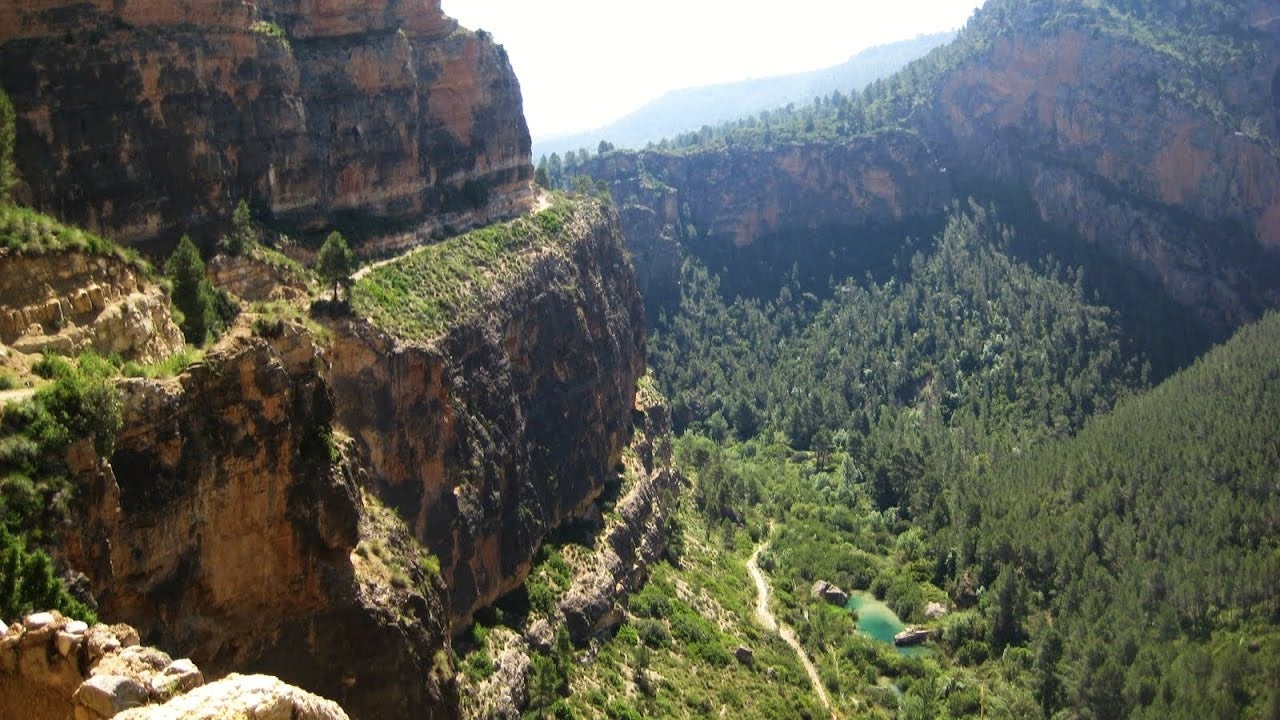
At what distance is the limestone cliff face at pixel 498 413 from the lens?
62.1 m

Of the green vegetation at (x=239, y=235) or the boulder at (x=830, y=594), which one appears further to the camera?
the boulder at (x=830, y=594)

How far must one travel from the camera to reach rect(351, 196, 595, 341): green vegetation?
224 ft

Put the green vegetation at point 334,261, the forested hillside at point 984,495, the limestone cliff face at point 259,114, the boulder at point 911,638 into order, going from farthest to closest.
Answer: the boulder at point 911,638, the forested hillside at point 984,495, the green vegetation at point 334,261, the limestone cliff face at point 259,114

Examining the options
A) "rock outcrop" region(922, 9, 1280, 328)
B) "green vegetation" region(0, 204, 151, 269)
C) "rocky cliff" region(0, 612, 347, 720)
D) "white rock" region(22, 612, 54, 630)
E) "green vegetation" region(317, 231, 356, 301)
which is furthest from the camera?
"rock outcrop" region(922, 9, 1280, 328)

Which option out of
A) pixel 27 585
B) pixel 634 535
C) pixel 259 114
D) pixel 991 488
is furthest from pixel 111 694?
pixel 991 488

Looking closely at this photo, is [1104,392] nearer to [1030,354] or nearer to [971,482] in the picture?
[1030,354]

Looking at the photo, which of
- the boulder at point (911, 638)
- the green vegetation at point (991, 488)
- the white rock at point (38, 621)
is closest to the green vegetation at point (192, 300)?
the white rock at point (38, 621)

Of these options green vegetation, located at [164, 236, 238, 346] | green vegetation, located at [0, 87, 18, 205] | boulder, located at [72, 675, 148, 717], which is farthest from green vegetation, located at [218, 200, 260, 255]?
boulder, located at [72, 675, 148, 717]

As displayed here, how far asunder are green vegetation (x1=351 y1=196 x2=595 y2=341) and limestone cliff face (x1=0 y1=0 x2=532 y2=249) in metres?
3.88

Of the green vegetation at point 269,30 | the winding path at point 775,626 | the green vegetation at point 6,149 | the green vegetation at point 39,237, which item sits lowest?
the winding path at point 775,626

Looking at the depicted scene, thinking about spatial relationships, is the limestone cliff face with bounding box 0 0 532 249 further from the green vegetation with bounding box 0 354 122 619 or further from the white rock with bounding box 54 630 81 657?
the white rock with bounding box 54 630 81 657

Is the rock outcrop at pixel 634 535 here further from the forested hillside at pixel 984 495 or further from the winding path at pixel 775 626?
the winding path at pixel 775 626

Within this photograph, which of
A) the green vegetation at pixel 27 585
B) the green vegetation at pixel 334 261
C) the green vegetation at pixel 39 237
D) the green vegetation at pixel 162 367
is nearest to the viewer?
the green vegetation at pixel 27 585

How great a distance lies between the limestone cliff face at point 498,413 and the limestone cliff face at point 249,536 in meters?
16.8
